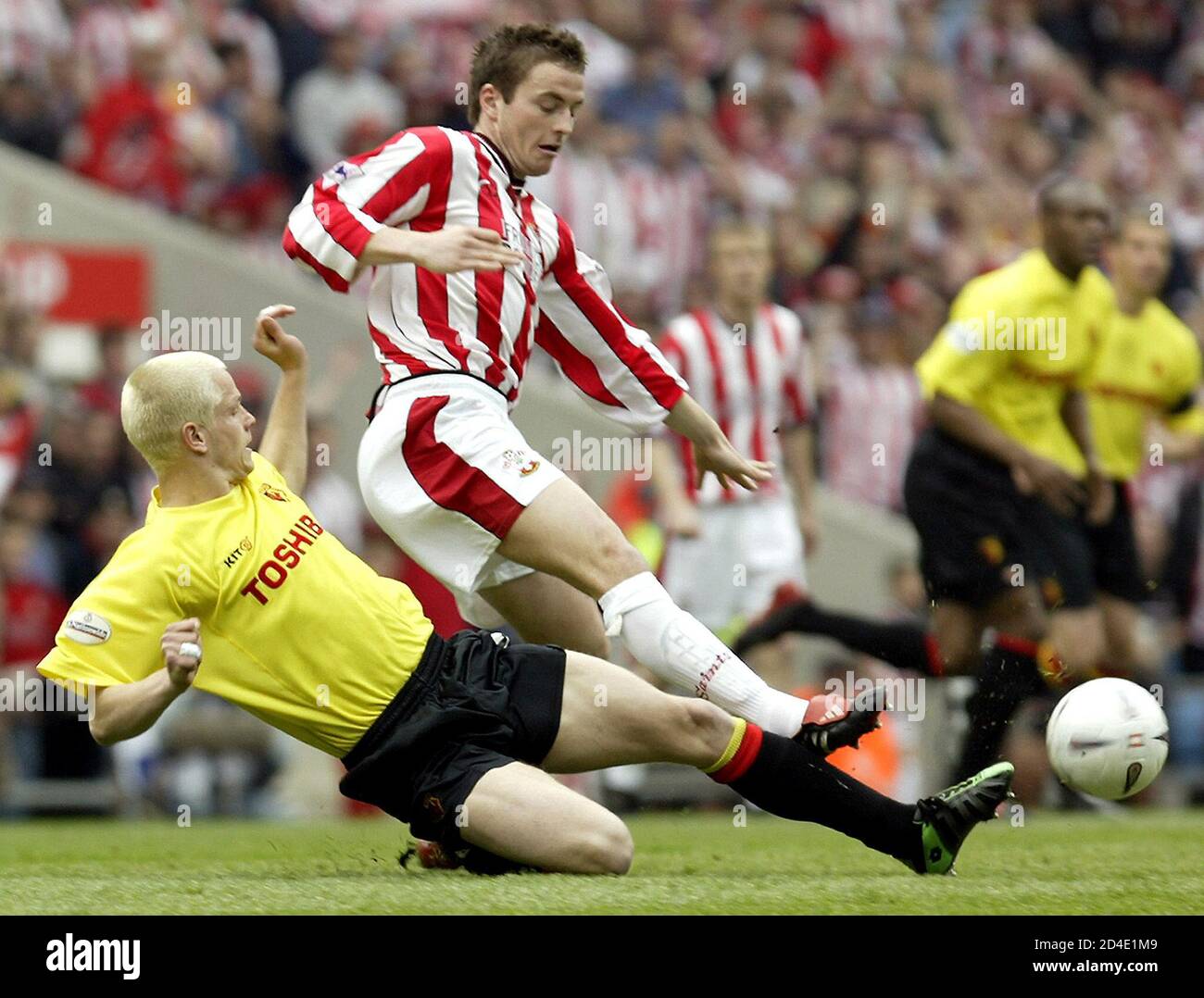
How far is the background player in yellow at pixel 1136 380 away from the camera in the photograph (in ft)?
28.4

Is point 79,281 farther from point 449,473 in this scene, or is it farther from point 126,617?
point 126,617

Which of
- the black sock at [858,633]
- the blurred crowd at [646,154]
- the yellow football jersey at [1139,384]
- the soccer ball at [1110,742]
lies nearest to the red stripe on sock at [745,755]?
the soccer ball at [1110,742]

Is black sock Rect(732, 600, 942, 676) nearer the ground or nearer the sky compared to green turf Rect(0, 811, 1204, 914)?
nearer the sky

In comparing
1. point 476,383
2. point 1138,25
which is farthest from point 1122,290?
point 1138,25

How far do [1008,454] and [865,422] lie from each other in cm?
429

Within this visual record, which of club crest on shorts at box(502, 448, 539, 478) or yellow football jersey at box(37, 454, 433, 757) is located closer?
yellow football jersey at box(37, 454, 433, 757)

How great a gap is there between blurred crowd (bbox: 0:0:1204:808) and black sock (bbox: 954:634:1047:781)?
12.4 feet

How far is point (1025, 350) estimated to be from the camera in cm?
806

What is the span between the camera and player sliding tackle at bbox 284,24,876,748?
17.3 feet

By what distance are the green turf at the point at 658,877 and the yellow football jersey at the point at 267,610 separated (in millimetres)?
472

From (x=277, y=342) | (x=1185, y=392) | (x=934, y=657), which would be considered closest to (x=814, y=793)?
(x=277, y=342)

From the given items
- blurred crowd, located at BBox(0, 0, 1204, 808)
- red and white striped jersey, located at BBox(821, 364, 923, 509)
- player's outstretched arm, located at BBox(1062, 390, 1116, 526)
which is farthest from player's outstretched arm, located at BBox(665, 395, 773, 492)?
red and white striped jersey, located at BBox(821, 364, 923, 509)

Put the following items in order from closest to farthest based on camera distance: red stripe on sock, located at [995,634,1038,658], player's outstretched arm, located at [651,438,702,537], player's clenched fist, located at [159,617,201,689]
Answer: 1. player's clenched fist, located at [159,617,201,689]
2. red stripe on sock, located at [995,634,1038,658]
3. player's outstretched arm, located at [651,438,702,537]

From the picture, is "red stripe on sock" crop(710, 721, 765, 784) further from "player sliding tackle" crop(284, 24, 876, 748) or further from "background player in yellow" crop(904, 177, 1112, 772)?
"background player in yellow" crop(904, 177, 1112, 772)
